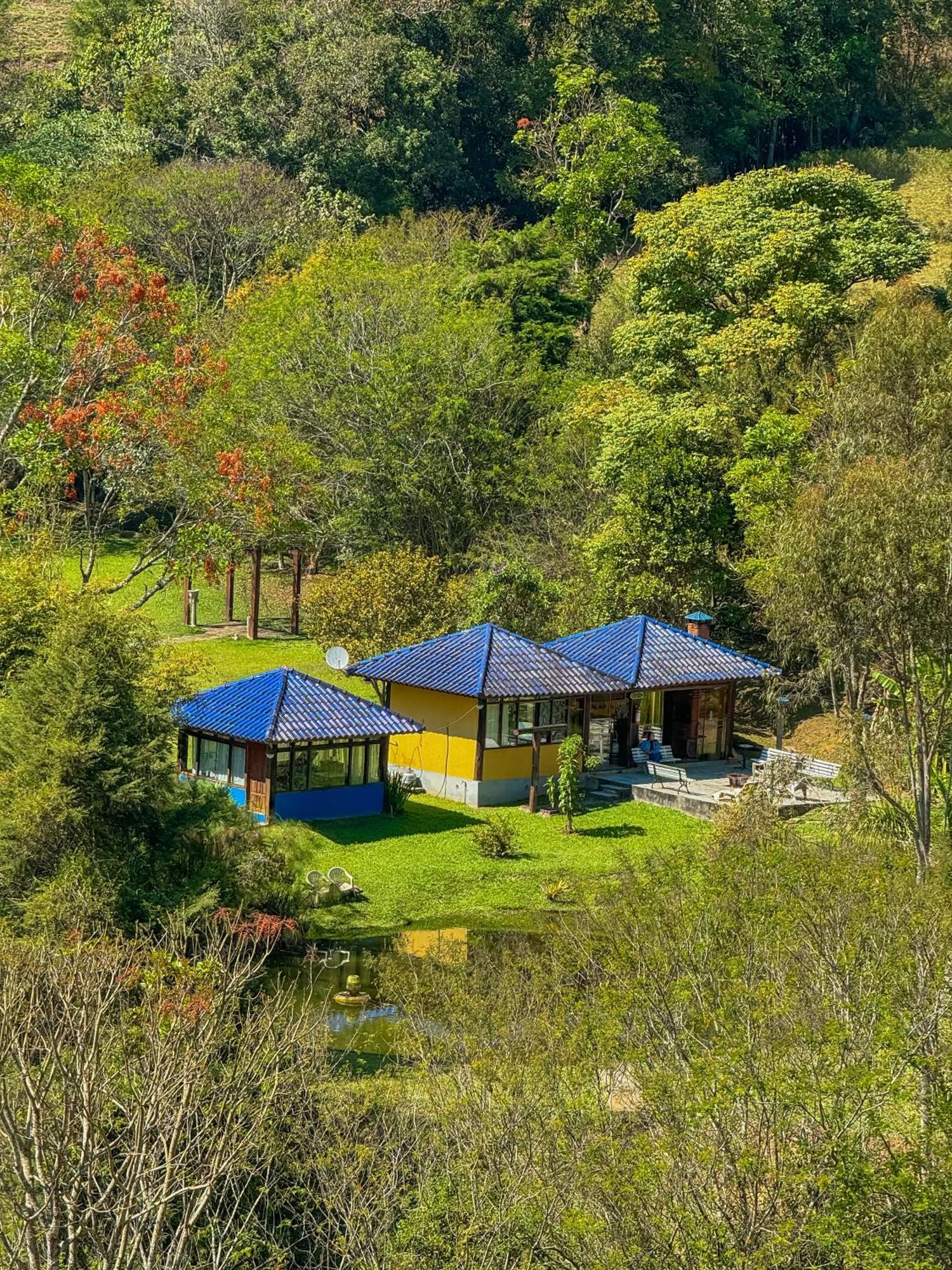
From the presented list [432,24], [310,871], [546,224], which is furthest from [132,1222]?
[432,24]

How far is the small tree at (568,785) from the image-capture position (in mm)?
36844

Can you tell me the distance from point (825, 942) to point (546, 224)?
168 feet

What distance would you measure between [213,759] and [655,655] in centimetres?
1136

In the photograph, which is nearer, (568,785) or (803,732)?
(568,785)

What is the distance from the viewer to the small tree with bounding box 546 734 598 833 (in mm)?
36844

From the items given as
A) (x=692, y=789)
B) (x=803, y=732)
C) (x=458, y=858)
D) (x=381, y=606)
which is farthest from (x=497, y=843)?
(x=803, y=732)

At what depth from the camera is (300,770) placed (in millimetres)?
35844

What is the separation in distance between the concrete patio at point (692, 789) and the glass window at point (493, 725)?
110 inches

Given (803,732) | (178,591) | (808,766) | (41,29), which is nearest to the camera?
(808,766)

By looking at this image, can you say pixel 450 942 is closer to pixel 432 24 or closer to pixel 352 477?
pixel 352 477

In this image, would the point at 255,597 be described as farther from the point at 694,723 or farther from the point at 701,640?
the point at 694,723

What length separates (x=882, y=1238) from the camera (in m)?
14.1

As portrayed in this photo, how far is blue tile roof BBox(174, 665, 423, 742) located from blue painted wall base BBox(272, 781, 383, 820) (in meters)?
1.36

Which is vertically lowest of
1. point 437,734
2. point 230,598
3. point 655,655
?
point 437,734
